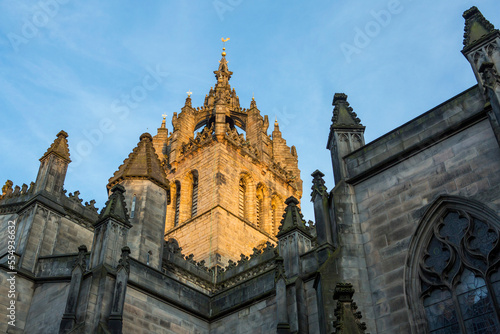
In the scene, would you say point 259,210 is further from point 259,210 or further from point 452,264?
point 452,264

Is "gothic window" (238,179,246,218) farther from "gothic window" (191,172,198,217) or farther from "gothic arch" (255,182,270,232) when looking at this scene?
"gothic window" (191,172,198,217)

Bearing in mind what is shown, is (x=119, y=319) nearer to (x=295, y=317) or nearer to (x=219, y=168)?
(x=295, y=317)

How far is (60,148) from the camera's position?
19.3 meters

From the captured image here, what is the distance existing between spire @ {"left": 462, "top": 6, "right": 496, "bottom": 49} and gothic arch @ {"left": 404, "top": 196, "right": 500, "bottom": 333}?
3576 mm

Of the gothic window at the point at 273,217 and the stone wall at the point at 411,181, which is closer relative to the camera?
the stone wall at the point at 411,181

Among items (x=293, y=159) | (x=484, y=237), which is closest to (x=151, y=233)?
(x=484, y=237)

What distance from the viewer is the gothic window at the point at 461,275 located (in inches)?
357

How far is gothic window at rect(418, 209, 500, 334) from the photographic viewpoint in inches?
357

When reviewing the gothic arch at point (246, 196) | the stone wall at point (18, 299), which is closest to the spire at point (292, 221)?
the stone wall at point (18, 299)

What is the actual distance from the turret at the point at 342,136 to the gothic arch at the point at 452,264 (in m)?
2.54

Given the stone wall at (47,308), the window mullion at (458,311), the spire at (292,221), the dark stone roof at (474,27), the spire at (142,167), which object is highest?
the spire at (142,167)

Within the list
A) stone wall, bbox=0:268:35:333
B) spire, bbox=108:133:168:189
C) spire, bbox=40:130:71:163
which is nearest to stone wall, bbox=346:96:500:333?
stone wall, bbox=0:268:35:333

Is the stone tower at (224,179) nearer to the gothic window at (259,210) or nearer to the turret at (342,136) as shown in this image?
the gothic window at (259,210)

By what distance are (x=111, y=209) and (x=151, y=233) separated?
17.3ft
